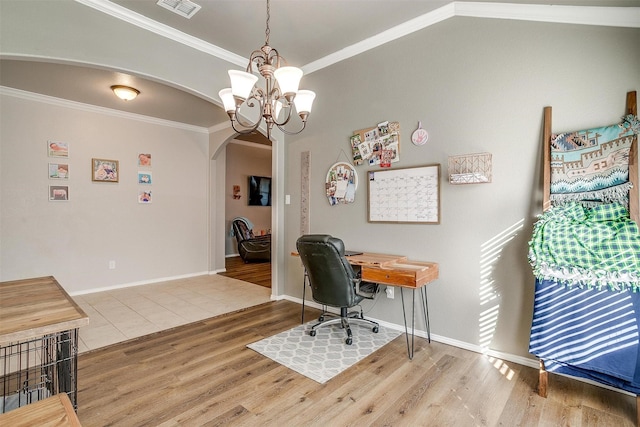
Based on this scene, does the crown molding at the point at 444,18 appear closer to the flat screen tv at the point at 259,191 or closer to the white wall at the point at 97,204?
the white wall at the point at 97,204

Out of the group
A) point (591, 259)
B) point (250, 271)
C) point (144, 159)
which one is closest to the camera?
point (591, 259)

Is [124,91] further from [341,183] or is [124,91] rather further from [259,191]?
[259,191]

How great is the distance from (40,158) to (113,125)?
40.9 inches

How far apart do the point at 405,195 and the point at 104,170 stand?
4.42m

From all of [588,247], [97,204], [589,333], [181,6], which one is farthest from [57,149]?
[589,333]

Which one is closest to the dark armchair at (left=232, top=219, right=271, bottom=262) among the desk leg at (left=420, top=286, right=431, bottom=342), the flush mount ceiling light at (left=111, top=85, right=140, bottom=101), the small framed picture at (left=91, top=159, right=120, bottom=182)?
the small framed picture at (left=91, top=159, right=120, bottom=182)

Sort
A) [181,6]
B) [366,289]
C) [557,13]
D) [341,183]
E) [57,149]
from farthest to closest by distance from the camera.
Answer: [57,149], [341,183], [366,289], [181,6], [557,13]

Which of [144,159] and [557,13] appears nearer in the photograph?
[557,13]

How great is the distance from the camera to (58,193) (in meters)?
4.26

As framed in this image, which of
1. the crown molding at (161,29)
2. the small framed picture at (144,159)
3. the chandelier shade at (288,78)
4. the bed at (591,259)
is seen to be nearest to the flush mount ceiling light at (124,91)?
the crown molding at (161,29)

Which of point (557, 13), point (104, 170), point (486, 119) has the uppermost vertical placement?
point (557, 13)

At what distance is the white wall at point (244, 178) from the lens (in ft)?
23.9

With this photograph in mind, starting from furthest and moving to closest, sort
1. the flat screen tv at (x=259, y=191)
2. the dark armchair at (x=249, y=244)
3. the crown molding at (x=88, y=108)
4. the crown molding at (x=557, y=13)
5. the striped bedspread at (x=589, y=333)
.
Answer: the flat screen tv at (x=259, y=191), the dark armchair at (x=249, y=244), the crown molding at (x=88, y=108), the crown molding at (x=557, y=13), the striped bedspread at (x=589, y=333)

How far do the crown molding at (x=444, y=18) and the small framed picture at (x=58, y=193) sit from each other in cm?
278
